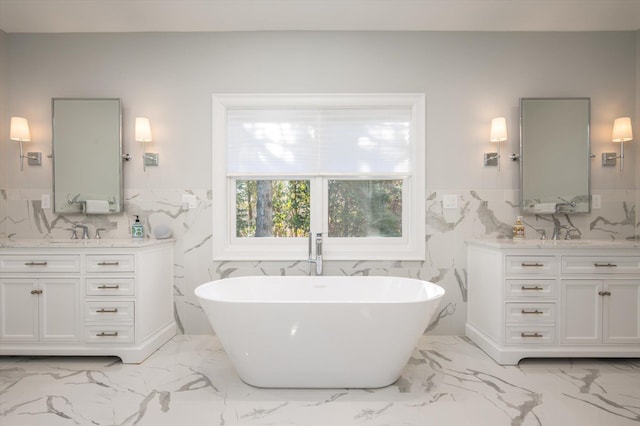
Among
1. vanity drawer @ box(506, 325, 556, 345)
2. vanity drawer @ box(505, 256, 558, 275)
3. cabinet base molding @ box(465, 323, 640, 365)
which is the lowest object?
cabinet base molding @ box(465, 323, 640, 365)

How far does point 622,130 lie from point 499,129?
103 cm

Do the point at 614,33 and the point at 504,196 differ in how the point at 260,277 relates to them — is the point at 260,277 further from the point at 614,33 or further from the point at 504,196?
the point at 614,33

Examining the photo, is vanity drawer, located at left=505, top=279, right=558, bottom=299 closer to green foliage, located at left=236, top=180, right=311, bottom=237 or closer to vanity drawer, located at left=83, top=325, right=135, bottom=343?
green foliage, located at left=236, top=180, right=311, bottom=237

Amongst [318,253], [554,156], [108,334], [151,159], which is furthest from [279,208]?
[554,156]

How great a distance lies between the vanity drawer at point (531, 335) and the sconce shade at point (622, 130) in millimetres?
1737

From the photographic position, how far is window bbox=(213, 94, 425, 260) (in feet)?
9.97

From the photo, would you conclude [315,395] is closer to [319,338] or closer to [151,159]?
[319,338]

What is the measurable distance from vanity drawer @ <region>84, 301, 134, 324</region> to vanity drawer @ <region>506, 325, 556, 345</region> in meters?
2.70

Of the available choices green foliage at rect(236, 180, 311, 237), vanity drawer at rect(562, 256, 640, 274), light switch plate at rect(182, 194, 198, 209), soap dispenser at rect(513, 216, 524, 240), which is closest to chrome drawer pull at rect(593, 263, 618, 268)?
vanity drawer at rect(562, 256, 640, 274)

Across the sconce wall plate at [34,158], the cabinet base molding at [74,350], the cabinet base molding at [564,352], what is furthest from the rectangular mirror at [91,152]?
the cabinet base molding at [564,352]

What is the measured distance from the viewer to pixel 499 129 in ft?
9.59

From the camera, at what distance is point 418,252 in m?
3.04

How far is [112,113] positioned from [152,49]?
2.13ft

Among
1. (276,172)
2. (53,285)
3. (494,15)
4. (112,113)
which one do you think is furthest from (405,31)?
(53,285)
